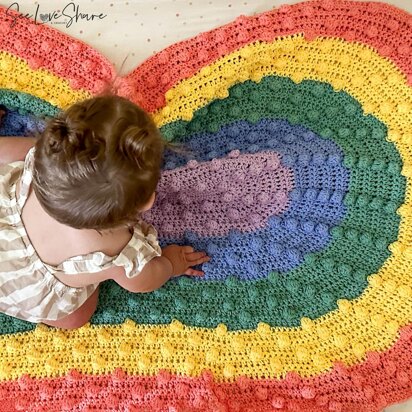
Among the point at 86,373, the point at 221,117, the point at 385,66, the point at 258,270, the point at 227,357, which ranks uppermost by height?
the point at 385,66

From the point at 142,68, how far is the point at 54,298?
0.46 metres

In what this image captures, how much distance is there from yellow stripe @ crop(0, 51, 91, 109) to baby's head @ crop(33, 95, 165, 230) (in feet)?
1.06

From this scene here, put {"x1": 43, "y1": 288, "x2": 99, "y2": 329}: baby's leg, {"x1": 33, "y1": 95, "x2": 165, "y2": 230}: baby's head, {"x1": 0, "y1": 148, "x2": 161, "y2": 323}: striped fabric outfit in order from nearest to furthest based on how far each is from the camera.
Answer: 1. {"x1": 33, "y1": 95, "x2": 165, "y2": 230}: baby's head
2. {"x1": 0, "y1": 148, "x2": 161, "y2": 323}: striped fabric outfit
3. {"x1": 43, "y1": 288, "x2": 99, "y2": 329}: baby's leg

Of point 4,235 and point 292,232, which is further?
point 292,232

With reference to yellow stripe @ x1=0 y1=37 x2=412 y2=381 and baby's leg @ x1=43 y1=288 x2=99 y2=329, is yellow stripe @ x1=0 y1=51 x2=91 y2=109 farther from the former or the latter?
baby's leg @ x1=43 y1=288 x2=99 y2=329

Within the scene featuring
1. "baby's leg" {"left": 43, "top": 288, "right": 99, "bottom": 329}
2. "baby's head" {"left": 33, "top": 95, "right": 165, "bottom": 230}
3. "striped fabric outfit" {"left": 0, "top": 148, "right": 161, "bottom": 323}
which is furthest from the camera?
"baby's leg" {"left": 43, "top": 288, "right": 99, "bottom": 329}

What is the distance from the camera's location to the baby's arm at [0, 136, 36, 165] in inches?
39.2

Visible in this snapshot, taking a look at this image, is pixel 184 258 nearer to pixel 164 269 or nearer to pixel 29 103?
pixel 164 269

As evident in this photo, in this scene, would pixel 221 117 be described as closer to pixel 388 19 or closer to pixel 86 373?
pixel 388 19

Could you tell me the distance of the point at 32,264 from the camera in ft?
2.85

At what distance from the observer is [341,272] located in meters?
1.03

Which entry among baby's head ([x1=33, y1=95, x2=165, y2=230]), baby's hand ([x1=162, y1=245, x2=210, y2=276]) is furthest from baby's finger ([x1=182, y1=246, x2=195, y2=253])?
baby's head ([x1=33, y1=95, x2=165, y2=230])

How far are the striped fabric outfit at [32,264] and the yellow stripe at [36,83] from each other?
17 cm

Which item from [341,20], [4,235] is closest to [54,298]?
[4,235]
